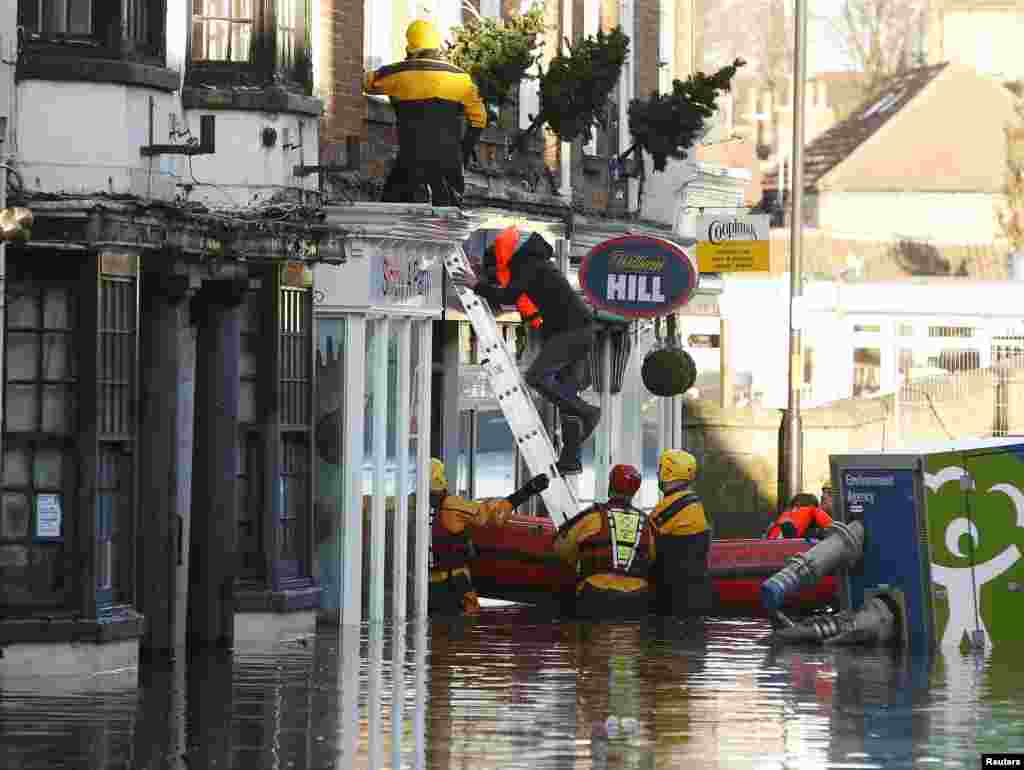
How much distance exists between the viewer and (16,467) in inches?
738

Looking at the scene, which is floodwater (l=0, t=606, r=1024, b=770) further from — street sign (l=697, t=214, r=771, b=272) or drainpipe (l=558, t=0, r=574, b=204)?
street sign (l=697, t=214, r=771, b=272)

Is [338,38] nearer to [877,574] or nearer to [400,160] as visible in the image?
[400,160]

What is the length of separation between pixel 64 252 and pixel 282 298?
3663mm

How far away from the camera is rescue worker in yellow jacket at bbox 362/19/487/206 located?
82.2 feet

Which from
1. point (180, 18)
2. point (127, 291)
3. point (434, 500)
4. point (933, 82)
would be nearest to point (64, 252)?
point (127, 291)


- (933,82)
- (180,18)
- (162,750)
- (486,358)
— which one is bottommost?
(162,750)

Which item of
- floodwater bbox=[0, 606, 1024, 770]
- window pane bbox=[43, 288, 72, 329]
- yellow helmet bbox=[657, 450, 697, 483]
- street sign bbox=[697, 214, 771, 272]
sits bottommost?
floodwater bbox=[0, 606, 1024, 770]

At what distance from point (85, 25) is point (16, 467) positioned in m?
2.65

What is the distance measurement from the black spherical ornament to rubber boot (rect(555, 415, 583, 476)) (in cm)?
510

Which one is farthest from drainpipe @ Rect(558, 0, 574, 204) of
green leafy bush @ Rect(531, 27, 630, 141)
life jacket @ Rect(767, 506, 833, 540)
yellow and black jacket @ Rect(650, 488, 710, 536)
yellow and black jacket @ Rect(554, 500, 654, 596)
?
yellow and black jacket @ Rect(554, 500, 654, 596)

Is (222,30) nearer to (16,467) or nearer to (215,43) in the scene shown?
(215,43)

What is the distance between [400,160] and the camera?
82.4 ft

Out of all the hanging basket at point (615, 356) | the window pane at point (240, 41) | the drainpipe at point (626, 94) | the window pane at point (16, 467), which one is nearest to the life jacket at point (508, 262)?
the window pane at point (240, 41)

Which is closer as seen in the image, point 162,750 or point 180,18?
point 162,750
